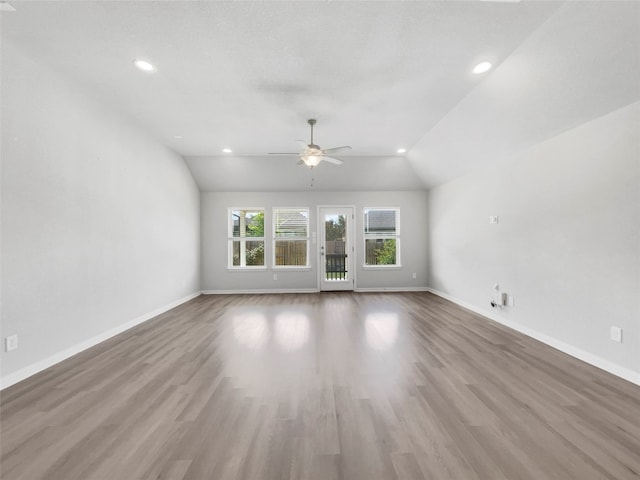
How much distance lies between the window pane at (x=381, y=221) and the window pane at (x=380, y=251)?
0.81 ft

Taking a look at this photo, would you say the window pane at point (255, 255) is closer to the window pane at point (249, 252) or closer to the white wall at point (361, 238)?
the window pane at point (249, 252)

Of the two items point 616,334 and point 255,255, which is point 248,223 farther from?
point 616,334

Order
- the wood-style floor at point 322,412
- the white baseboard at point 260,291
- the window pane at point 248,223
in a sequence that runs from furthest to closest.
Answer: the window pane at point 248,223 < the white baseboard at point 260,291 < the wood-style floor at point 322,412

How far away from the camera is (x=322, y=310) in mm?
4938

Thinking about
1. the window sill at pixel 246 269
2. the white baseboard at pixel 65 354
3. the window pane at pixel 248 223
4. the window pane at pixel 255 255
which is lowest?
the white baseboard at pixel 65 354

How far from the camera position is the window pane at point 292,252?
6.81 m

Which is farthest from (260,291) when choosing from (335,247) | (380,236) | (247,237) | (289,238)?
(380,236)

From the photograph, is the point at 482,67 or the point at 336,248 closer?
the point at 482,67

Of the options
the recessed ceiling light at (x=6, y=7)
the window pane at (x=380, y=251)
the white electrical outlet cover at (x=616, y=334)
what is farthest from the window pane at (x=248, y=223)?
the white electrical outlet cover at (x=616, y=334)

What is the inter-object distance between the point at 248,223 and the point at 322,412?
5412 millimetres

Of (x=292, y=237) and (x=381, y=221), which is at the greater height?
(x=381, y=221)

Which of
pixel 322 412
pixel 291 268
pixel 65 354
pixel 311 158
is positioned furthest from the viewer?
pixel 291 268

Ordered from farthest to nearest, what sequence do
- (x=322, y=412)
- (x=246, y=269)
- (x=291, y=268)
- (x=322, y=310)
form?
(x=291, y=268)
(x=246, y=269)
(x=322, y=310)
(x=322, y=412)

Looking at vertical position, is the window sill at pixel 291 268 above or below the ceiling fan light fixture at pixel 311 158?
below
